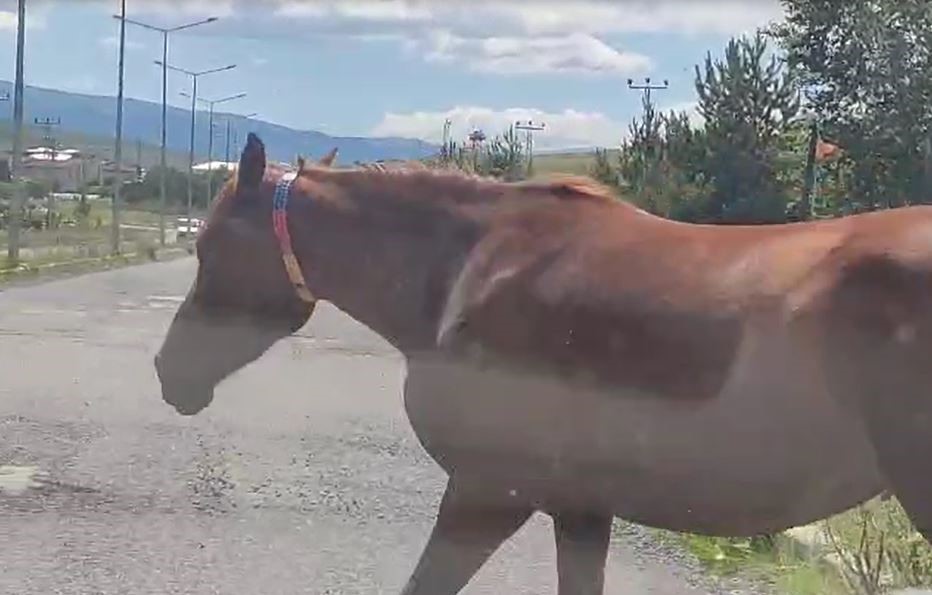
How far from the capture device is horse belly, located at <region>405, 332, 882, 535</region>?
426cm

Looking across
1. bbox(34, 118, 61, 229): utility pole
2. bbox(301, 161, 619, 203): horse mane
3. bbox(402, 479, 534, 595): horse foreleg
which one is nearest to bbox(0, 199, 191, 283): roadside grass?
bbox(34, 118, 61, 229): utility pole

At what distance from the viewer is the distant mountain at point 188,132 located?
6270mm

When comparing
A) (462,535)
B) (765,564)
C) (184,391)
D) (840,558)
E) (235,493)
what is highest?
(184,391)

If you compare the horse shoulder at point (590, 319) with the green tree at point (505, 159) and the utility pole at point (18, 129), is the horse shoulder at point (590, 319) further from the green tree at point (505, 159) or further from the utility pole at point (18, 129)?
the utility pole at point (18, 129)

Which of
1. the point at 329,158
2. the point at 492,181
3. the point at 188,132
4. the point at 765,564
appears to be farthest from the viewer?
the point at 188,132

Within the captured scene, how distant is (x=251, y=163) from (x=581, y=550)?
1.81 metres

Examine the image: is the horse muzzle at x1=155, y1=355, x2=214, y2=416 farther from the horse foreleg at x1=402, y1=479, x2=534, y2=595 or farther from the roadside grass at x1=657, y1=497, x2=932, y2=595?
the roadside grass at x1=657, y1=497, x2=932, y2=595

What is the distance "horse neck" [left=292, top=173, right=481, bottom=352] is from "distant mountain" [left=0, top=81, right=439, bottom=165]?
43 cm

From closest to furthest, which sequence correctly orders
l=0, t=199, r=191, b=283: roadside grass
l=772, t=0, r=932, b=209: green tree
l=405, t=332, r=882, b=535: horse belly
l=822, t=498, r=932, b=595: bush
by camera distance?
l=405, t=332, r=882, b=535: horse belly, l=822, t=498, r=932, b=595: bush, l=772, t=0, r=932, b=209: green tree, l=0, t=199, r=191, b=283: roadside grass

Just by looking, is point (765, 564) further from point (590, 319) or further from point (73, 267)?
point (73, 267)

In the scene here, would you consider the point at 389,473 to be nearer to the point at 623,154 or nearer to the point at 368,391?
the point at 623,154

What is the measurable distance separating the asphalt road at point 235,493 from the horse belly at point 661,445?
3.97 ft

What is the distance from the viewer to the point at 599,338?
4520 millimetres

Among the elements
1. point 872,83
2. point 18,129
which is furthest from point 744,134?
point 18,129
